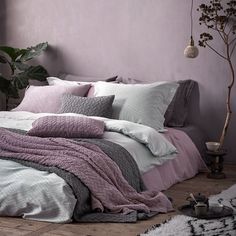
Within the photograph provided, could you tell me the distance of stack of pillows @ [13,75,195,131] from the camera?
16.4 feet

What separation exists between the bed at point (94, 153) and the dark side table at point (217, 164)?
6.8 inches

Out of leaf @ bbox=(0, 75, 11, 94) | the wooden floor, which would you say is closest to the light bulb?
the wooden floor

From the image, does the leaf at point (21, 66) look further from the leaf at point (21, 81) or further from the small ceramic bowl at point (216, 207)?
the small ceramic bowl at point (216, 207)

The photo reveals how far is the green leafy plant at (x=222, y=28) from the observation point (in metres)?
5.22

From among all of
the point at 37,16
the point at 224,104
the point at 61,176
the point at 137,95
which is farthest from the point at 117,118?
the point at 37,16

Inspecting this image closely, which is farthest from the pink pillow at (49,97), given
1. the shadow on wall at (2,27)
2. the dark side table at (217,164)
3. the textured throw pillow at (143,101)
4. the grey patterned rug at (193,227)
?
the grey patterned rug at (193,227)

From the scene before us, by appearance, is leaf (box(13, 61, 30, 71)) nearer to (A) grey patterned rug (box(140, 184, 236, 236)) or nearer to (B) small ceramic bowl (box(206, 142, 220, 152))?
(B) small ceramic bowl (box(206, 142, 220, 152))

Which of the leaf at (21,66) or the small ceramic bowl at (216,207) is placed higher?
the leaf at (21,66)

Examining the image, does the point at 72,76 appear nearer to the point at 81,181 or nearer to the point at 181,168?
the point at 181,168

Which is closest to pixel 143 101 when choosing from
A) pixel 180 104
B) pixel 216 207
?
pixel 180 104

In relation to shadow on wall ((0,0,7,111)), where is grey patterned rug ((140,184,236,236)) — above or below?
below

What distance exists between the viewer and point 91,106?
5.01m

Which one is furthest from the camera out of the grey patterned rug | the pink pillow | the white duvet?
the pink pillow

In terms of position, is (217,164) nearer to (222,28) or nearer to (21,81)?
(222,28)
